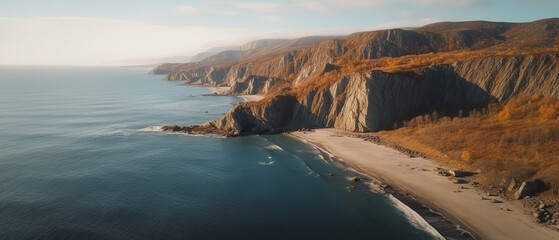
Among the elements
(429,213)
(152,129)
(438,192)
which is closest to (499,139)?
(438,192)

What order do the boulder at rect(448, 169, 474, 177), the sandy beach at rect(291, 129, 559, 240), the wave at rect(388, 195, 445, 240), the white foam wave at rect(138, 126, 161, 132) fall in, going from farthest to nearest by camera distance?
1. the white foam wave at rect(138, 126, 161, 132)
2. the boulder at rect(448, 169, 474, 177)
3. the wave at rect(388, 195, 445, 240)
4. the sandy beach at rect(291, 129, 559, 240)

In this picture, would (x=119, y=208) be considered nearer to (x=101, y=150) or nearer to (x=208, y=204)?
(x=208, y=204)

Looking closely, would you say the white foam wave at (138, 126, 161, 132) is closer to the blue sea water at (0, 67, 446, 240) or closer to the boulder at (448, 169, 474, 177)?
the blue sea water at (0, 67, 446, 240)

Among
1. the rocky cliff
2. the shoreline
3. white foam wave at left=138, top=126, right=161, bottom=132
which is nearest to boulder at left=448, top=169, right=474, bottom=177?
the shoreline

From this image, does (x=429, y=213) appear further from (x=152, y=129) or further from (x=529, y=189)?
(x=152, y=129)

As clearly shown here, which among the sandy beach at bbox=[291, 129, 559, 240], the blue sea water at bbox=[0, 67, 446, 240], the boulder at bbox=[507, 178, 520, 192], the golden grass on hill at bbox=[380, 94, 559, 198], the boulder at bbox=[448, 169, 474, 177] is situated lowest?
the blue sea water at bbox=[0, 67, 446, 240]

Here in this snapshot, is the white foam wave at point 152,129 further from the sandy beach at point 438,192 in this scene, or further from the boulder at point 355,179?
the boulder at point 355,179

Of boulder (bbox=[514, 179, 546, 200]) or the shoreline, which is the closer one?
the shoreline

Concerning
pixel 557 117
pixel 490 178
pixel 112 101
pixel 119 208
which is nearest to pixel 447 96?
pixel 557 117
